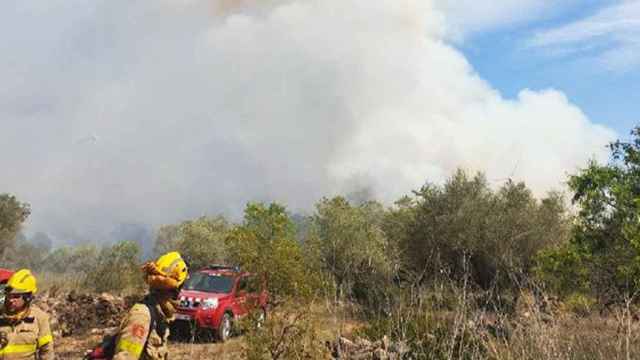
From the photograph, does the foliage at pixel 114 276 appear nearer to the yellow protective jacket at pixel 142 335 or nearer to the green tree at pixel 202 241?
the green tree at pixel 202 241

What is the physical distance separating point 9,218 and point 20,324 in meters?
42.7

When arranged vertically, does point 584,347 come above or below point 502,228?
below

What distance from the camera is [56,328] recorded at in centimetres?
1700

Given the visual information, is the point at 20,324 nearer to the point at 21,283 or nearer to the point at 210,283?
the point at 21,283

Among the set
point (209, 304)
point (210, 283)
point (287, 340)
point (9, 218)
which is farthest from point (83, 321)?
point (9, 218)

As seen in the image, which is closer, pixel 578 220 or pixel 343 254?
pixel 578 220

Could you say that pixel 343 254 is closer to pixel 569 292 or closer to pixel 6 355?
pixel 569 292

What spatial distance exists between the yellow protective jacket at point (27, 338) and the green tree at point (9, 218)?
41678mm

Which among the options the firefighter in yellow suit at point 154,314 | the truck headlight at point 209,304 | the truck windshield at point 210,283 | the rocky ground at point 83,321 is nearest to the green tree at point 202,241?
the rocky ground at point 83,321

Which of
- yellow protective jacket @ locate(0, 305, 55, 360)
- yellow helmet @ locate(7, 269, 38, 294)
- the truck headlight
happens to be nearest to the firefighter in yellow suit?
yellow helmet @ locate(7, 269, 38, 294)

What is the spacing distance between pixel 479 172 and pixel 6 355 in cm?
2708

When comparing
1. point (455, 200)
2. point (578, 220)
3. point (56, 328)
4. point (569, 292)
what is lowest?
point (56, 328)

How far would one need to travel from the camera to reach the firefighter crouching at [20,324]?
4934 millimetres

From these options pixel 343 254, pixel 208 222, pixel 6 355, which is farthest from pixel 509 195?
pixel 208 222
